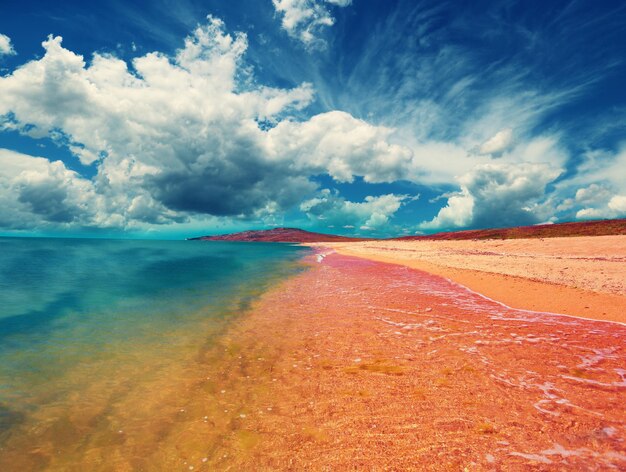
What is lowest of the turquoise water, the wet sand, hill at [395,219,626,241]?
the turquoise water

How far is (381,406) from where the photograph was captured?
6.86 meters

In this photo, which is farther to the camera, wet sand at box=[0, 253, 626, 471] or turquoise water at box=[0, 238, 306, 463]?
turquoise water at box=[0, 238, 306, 463]

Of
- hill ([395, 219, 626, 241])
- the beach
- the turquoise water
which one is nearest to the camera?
the beach

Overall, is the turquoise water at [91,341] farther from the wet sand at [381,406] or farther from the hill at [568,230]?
the hill at [568,230]

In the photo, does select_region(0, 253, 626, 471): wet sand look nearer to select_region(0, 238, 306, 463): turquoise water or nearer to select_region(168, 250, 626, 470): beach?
select_region(168, 250, 626, 470): beach

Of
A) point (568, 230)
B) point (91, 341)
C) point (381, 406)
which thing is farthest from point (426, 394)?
point (568, 230)

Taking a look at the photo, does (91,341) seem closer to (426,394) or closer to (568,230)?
(426,394)

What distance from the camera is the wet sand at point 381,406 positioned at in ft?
17.6

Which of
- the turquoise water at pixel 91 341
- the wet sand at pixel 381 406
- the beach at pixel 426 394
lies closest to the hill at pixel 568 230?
the beach at pixel 426 394

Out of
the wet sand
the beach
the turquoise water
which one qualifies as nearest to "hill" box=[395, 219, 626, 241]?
the beach

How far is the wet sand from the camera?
537cm

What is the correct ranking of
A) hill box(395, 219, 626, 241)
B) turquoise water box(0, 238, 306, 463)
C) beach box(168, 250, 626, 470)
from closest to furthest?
beach box(168, 250, 626, 470)
turquoise water box(0, 238, 306, 463)
hill box(395, 219, 626, 241)

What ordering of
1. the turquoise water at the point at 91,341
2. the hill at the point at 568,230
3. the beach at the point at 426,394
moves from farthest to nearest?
1. the hill at the point at 568,230
2. the turquoise water at the point at 91,341
3. the beach at the point at 426,394

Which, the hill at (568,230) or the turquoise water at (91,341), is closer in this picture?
the turquoise water at (91,341)
